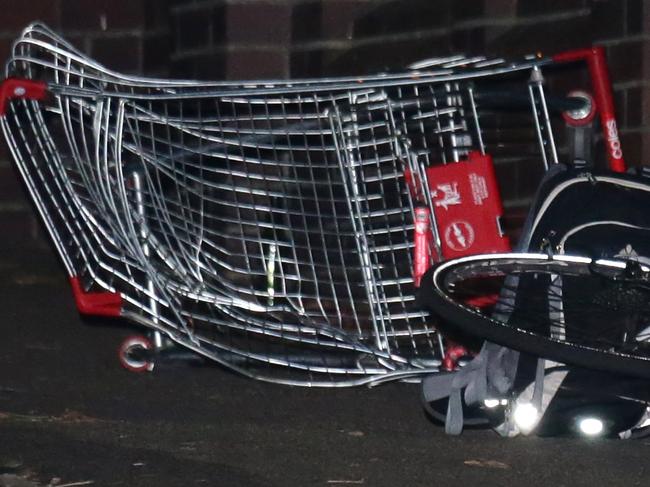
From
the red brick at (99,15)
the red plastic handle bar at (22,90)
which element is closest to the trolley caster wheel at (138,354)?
the red plastic handle bar at (22,90)

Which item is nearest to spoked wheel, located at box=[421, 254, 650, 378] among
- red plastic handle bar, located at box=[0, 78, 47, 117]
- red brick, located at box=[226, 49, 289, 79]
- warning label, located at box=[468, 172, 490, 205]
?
warning label, located at box=[468, 172, 490, 205]

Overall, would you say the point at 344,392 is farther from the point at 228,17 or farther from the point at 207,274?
the point at 228,17

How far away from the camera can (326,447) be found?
387 cm

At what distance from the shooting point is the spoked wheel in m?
3.41

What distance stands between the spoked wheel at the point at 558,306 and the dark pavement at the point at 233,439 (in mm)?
340

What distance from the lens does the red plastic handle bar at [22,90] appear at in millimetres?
4191

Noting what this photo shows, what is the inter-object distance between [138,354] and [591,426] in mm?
1631

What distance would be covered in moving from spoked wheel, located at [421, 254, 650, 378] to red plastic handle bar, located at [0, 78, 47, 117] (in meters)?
1.29

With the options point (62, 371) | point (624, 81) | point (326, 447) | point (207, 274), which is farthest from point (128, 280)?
point (624, 81)

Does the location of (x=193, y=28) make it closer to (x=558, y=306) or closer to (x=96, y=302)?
(x=96, y=302)

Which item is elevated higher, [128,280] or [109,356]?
[128,280]

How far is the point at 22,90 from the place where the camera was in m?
4.20

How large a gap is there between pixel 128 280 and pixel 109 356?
2.33ft

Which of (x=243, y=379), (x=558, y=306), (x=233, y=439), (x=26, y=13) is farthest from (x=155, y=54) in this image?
(x=558, y=306)
